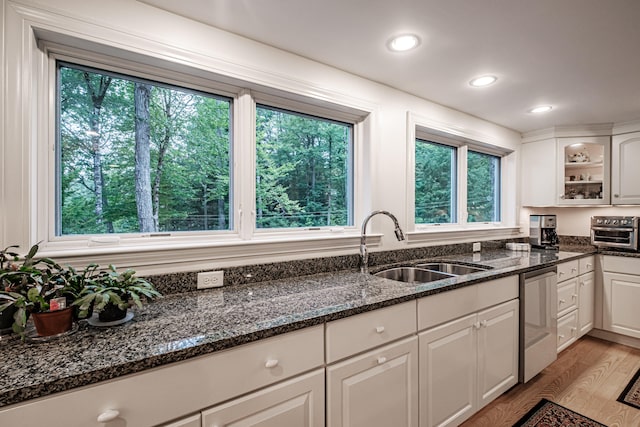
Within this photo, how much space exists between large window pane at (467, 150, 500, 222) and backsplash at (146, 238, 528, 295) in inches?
36.6

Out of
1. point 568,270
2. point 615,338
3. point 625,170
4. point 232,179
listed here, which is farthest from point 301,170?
point 615,338

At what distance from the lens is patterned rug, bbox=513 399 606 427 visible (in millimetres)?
1857

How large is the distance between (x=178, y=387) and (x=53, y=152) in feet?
3.68

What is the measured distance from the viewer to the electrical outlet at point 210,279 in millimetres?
1499

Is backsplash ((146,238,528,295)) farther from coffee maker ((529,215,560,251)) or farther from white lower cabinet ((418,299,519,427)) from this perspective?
coffee maker ((529,215,560,251))

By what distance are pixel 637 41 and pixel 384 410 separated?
89.5 inches

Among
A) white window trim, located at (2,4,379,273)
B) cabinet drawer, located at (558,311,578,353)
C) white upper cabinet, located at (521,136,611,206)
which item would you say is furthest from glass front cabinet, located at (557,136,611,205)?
white window trim, located at (2,4,379,273)

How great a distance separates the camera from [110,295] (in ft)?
3.18

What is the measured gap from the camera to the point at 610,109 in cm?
271

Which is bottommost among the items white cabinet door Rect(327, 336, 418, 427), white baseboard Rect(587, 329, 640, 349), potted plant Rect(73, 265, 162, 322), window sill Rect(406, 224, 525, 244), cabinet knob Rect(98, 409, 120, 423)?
white baseboard Rect(587, 329, 640, 349)

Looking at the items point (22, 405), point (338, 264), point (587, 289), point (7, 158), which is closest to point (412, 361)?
point (338, 264)

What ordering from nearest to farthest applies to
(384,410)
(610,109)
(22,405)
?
(22,405) → (384,410) → (610,109)

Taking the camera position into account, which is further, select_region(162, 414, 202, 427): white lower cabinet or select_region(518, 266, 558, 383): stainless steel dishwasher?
select_region(518, 266, 558, 383): stainless steel dishwasher

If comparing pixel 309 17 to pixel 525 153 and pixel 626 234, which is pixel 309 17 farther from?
pixel 626 234
